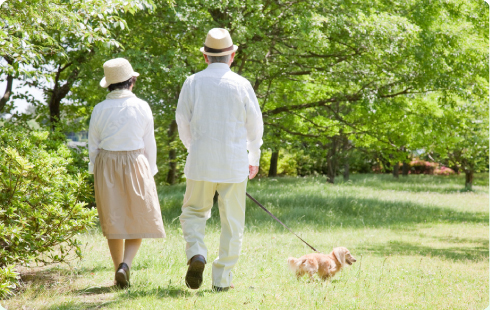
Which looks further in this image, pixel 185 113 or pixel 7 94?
pixel 7 94

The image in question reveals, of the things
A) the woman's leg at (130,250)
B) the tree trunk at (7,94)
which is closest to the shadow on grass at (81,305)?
the woman's leg at (130,250)

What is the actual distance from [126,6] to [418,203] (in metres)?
12.3

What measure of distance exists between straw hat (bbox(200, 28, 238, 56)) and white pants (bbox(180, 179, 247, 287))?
1.19 meters

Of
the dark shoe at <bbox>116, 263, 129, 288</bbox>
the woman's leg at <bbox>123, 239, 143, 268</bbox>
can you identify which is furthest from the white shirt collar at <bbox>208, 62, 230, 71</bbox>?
the dark shoe at <bbox>116, 263, 129, 288</bbox>

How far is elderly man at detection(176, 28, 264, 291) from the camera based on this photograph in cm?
437


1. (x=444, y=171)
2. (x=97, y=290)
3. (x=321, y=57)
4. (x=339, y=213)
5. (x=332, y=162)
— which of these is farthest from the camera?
(x=444, y=171)

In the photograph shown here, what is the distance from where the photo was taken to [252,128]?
14.9 ft

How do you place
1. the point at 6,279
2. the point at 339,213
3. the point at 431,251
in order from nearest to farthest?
the point at 6,279 → the point at 431,251 → the point at 339,213

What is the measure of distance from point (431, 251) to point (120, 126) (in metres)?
5.74

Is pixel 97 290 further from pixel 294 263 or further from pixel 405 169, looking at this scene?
pixel 405 169

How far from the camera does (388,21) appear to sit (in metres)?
10.3

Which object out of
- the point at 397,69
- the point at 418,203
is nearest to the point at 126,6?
the point at 397,69

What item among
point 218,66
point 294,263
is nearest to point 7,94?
point 218,66

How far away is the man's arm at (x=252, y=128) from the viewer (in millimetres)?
4500
